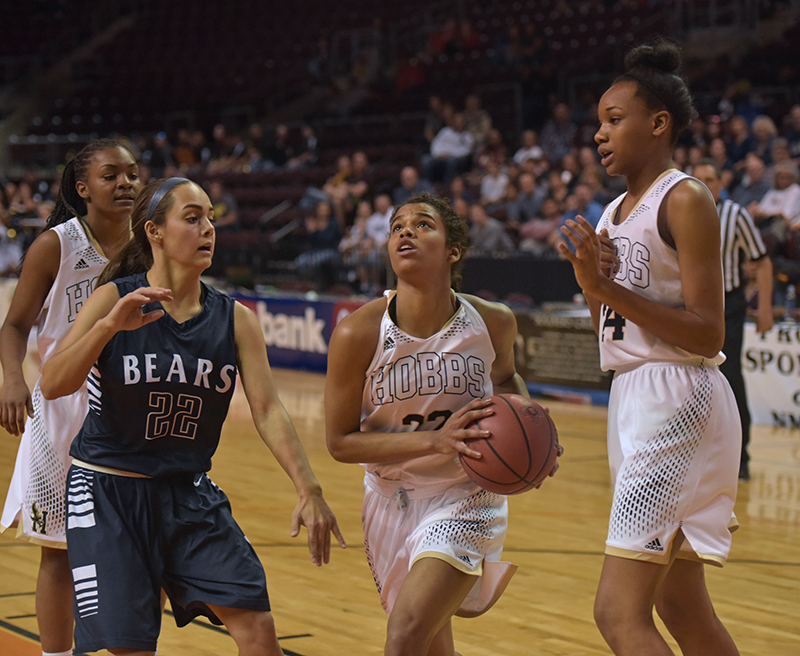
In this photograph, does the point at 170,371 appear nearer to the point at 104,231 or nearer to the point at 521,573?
the point at 104,231

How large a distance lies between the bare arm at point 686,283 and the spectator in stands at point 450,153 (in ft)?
39.5

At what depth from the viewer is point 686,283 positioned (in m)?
2.75

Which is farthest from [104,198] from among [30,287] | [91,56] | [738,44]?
[91,56]

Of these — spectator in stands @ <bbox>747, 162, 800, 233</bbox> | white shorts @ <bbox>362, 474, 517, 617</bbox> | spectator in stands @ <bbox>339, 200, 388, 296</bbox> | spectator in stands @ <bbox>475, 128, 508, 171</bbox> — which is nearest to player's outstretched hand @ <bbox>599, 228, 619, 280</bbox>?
white shorts @ <bbox>362, 474, 517, 617</bbox>

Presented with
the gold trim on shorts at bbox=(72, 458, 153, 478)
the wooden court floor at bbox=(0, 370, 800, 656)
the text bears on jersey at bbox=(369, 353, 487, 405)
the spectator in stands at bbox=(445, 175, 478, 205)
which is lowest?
the wooden court floor at bbox=(0, 370, 800, 656)

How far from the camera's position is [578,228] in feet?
8.91

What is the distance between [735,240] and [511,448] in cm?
396

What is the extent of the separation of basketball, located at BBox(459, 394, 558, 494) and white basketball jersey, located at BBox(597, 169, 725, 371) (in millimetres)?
283

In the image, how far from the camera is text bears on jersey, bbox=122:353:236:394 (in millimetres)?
2842

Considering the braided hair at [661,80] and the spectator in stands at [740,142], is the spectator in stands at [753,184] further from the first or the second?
the braided hair at [661,80]

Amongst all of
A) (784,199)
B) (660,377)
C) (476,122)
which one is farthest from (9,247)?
(660,377)

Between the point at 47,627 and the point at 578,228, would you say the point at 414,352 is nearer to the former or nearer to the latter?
the point at 578,228

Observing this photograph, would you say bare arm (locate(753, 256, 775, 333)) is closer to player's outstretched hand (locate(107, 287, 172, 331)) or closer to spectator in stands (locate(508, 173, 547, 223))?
player's outstretched hand (locate(107, 287, 172, 331))

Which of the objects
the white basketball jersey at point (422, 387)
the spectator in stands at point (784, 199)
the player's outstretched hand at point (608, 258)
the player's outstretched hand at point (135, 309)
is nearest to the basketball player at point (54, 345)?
the player's outstretched hand at point (135, 309)
